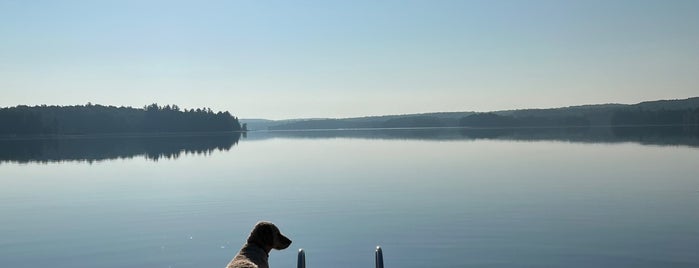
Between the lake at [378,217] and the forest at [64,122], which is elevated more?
the forest at [64,122]

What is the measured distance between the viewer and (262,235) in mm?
7824

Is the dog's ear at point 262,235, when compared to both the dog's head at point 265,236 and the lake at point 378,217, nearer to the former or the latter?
the dog's head at point 265,236

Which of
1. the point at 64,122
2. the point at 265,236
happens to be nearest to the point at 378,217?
the point at 265,236

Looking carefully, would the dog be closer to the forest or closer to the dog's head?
the dog's head

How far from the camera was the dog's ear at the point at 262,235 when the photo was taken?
780 cm

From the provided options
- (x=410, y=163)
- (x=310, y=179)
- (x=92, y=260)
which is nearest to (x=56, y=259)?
(x=92, y=260)

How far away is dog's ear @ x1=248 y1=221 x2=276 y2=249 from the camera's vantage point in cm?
780

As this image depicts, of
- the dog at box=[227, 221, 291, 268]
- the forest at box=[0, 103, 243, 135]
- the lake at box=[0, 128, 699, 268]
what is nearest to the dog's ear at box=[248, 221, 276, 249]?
the dog at box=[227, 221, 291, 268]

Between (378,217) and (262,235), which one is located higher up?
(262,235)

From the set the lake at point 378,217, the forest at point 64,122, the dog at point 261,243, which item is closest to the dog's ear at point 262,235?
the dog at point 261,243

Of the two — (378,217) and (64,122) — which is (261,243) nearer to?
(378,217)

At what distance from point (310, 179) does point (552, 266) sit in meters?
21.5

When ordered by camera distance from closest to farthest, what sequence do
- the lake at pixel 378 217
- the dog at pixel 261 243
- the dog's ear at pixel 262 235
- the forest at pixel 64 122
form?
the dog at pixel 261 243 < the dog's ear at pixel 262 235 < the lake at pixel 378 217 < the forest at pixel 64 122

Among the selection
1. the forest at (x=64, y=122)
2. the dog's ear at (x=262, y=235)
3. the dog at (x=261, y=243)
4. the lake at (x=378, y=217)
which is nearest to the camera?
the dog at (x=261, y=243)
